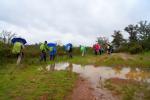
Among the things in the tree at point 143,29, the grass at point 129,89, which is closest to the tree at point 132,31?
the tree at point 143,29

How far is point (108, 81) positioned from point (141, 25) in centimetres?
4199

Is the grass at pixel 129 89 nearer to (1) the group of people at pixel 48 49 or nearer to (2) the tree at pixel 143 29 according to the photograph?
(1) the group of people at pixel 48 49

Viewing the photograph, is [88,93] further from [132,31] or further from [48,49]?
[132,31]

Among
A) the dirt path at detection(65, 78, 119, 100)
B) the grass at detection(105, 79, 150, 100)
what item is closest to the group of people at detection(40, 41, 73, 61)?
the grass at detection(105, 79, 150, 100)

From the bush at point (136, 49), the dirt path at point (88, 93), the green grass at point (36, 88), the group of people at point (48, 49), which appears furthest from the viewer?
the bush at point (136, 49)

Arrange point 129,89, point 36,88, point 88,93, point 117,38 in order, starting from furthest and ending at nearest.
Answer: point 117,38, point 129,89, point 36,88, point 88,93

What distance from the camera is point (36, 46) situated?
4472 cm

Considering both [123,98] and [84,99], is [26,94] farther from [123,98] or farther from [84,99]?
[123,98]

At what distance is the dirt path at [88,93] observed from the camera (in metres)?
12.1

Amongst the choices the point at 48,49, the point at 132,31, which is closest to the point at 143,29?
the point at 132,31

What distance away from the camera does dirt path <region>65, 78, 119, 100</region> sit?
12117 millimetres

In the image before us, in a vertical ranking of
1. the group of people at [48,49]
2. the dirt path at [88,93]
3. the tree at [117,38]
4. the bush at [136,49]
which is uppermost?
the tree at [117,38]

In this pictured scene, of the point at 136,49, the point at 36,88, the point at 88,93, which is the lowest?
the point at 88,93

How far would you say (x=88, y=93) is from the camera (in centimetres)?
1294
